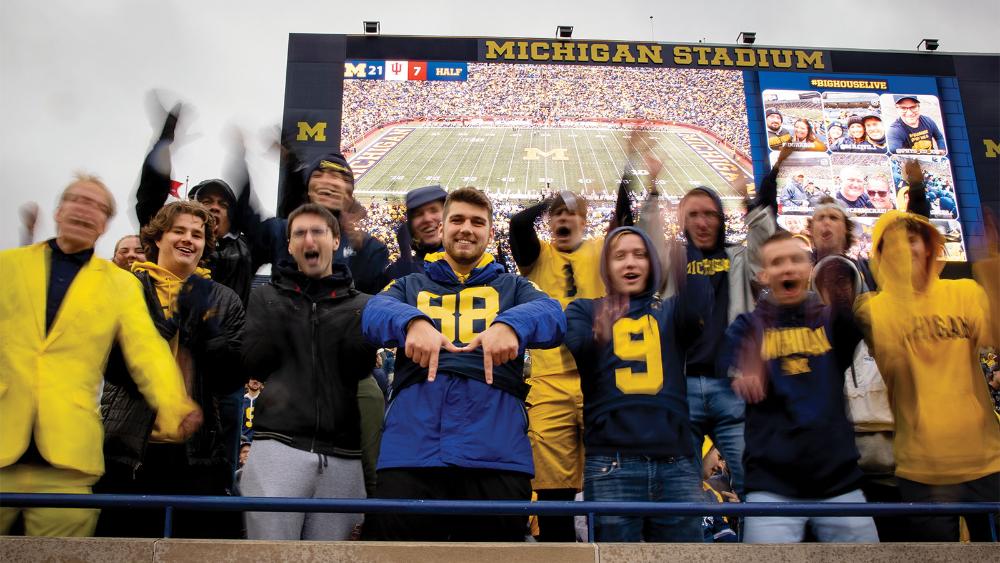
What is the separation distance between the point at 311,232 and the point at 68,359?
104 cm

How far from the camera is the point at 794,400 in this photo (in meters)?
2.84

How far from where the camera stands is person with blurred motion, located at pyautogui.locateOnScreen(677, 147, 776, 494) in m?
3.41

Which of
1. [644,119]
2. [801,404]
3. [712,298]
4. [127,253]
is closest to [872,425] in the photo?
[801,404]

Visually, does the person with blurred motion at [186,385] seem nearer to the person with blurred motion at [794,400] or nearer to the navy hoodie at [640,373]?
the navy hoodie at [640,373]

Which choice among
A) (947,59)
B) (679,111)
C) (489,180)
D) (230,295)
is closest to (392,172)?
(489,180)

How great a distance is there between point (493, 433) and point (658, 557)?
2.14 feet

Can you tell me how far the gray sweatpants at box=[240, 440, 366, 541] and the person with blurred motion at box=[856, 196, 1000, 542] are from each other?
2137 mm

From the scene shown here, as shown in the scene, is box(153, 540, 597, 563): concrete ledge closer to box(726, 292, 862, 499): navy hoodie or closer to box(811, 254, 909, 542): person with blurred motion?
box(726, 292, 862, 499): navy hoodie

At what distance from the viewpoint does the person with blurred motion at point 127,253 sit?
3.96 meters

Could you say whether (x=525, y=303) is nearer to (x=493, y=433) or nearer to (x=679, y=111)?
(x=493, y=433)

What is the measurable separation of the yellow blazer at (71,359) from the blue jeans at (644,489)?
1.54 m

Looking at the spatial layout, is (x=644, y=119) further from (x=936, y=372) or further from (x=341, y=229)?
(x=936, y=372)

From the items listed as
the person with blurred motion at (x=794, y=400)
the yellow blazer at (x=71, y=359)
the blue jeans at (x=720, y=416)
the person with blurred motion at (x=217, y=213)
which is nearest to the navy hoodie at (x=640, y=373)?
the person with blurred motion at (x=794, y=400)

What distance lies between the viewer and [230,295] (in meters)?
3.26
